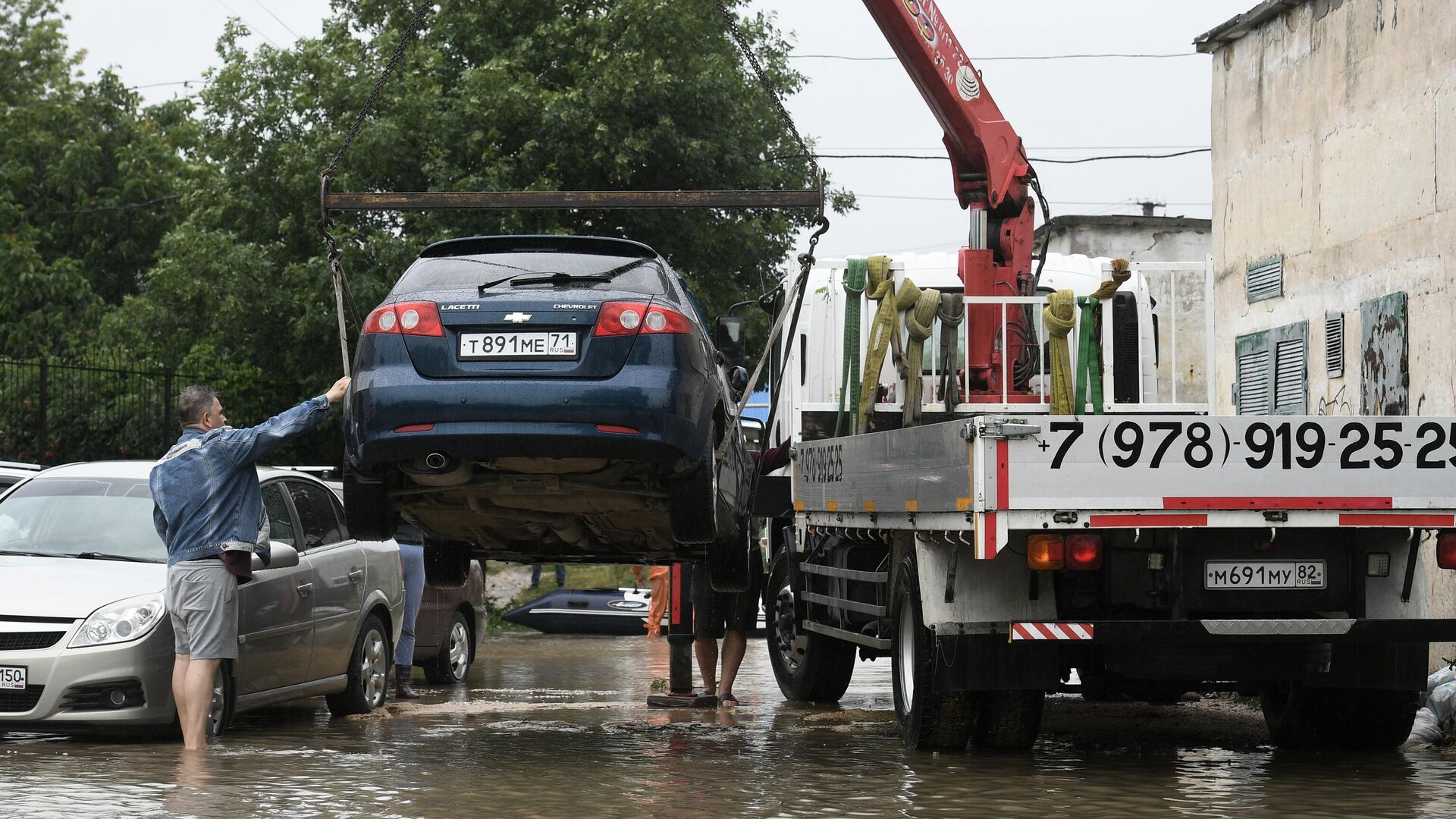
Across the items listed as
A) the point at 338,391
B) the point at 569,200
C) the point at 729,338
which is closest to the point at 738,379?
the point at 729,338

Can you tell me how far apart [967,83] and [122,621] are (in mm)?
6757

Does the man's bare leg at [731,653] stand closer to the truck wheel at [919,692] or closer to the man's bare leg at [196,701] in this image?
the truck wheel at [919,692]

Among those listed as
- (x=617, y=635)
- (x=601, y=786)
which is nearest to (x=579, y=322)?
(x=601, y=786)

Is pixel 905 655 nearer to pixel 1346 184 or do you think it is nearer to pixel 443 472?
pixel 443 472

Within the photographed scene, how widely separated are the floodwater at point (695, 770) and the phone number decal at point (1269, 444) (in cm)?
139

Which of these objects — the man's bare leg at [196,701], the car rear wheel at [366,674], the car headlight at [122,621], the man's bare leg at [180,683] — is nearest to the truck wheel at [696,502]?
the man's bare leg at [196,701]

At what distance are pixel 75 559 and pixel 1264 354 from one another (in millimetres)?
10742

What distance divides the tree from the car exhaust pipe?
640 inches

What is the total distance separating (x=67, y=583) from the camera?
9.05 meters

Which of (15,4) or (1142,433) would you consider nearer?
(1142,433)

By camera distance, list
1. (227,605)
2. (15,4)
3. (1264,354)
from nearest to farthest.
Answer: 1. (227,605)
2. (1264,354)
3. (15,4)

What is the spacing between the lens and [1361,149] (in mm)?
14289

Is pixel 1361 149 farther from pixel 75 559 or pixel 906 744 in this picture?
pixel 75 559

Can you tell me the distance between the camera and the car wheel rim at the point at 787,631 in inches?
482
